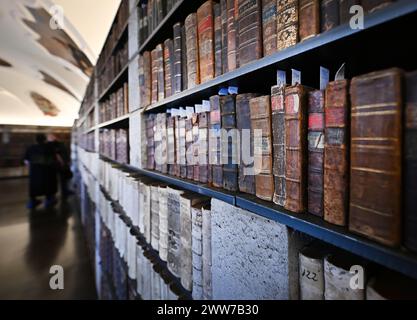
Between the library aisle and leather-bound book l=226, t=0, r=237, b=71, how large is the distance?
9.18 ft

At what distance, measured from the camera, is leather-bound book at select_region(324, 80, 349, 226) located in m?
0.43

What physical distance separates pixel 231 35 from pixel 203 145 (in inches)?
14.0

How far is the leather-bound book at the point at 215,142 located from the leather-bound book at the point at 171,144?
30cm

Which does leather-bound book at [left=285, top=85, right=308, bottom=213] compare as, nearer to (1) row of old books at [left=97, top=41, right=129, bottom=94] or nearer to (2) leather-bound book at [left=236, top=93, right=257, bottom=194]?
(2) leather-bound book at [left=236, top=93, right=257, bottom=194]

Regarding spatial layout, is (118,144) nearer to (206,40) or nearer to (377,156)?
(206,40)

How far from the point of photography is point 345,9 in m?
0.43

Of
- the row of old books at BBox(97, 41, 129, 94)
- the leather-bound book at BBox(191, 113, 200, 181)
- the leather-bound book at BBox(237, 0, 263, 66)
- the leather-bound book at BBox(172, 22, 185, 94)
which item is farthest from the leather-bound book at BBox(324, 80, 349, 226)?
the row of old books at BBox(97, 41, 129, 94)

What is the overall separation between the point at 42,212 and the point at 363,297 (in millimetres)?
6028

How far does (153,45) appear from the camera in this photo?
1.28 meters

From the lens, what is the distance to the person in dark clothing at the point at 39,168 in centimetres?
517

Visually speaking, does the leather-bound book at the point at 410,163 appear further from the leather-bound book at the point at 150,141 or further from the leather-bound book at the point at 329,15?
the leather-bound book at the point at 150,141

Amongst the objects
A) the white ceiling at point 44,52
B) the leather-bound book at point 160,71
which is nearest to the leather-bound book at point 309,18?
the leather-bound book at point 160,71

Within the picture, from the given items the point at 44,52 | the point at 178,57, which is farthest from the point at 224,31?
the point at 44,52

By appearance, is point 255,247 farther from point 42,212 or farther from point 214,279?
point 42,212
